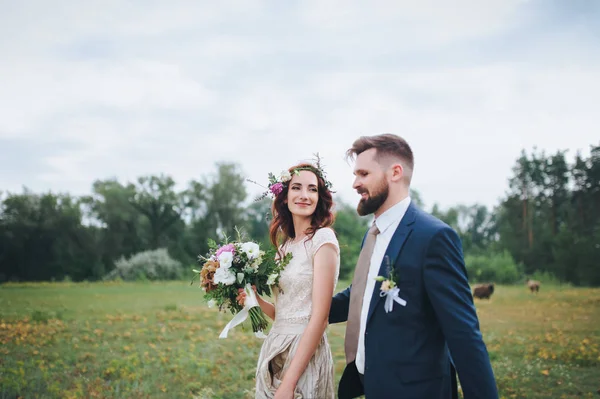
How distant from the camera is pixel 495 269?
29500mm

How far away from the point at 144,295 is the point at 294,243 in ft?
57.6

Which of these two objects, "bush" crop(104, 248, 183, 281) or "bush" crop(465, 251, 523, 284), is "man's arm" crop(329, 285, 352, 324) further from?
"bush" crop(465, 251, 523, 284)

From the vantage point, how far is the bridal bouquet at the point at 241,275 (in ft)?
11.4

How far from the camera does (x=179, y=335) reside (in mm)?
10766

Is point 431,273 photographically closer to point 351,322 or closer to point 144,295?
point 351,322

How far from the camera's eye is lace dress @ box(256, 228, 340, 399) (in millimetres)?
3322

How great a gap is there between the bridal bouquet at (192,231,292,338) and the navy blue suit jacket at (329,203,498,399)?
3.42 feet

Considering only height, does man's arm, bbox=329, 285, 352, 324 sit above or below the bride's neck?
below

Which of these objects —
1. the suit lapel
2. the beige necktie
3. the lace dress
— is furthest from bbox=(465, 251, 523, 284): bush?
the suit lapel

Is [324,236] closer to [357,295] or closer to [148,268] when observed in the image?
[357,295]

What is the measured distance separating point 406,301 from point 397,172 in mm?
801

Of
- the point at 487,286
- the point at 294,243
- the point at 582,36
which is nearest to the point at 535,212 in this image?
the point at 487,286

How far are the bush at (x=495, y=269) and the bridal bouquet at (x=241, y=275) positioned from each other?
27.7 meters

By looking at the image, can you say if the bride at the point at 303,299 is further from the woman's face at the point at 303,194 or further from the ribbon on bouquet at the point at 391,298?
the ribbon on bouquet at the point at 391,298
